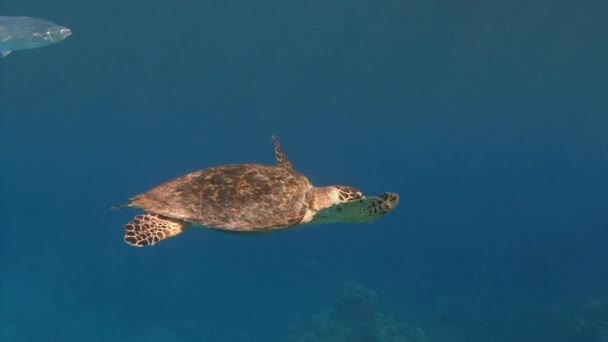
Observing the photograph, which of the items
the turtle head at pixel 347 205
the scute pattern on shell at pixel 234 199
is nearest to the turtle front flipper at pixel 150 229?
the scute pattern on shell at pixel 234 199

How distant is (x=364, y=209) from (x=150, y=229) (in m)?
2.15

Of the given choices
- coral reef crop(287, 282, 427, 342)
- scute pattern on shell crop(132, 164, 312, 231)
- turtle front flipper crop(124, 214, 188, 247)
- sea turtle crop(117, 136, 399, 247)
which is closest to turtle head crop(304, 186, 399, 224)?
sea turtle crop(117, 136, 399, 247)

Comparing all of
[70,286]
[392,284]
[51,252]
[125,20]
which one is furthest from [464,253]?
[125,20]

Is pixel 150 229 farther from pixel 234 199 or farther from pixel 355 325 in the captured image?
pixel 355 325

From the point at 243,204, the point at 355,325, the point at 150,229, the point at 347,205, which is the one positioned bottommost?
the point at 150,229

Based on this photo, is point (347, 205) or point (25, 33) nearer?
point (347, 205)

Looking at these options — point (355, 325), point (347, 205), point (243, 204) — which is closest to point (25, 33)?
point (243, 204)

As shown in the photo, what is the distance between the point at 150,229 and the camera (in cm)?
508

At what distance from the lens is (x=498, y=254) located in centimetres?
3177

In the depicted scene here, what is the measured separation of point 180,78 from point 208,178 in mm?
45123

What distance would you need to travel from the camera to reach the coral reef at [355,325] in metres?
16.6

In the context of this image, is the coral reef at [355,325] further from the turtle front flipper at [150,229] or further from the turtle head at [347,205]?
the turtle front flipper at [150,229]

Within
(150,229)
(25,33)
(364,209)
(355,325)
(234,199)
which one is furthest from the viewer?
(355,325)

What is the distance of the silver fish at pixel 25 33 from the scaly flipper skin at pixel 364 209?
7.11 m
